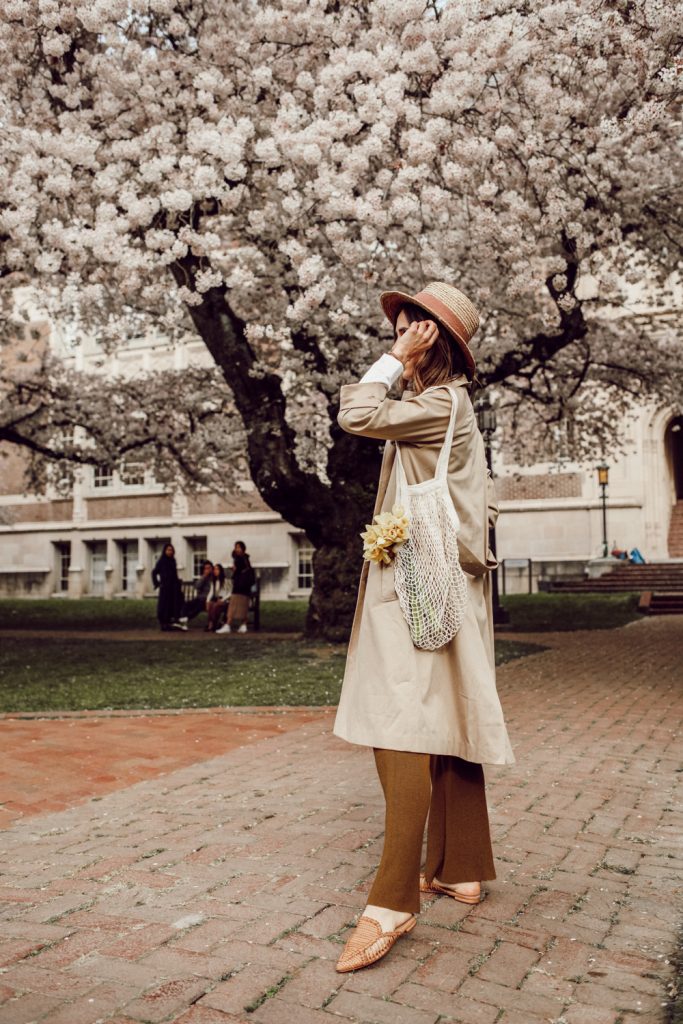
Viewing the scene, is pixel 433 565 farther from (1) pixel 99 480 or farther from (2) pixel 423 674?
(1) pixel 99 480

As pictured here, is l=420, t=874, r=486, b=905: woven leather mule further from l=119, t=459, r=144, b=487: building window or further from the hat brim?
l=119, t=459, r=144, b=487: building window

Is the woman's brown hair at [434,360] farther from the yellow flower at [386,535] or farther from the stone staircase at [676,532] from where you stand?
the stone staircase at [676,532]

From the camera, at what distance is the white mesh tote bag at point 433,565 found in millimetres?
3092

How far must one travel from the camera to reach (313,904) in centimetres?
340

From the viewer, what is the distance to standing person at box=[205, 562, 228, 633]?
17688 millimetres

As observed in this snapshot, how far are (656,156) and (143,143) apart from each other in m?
6.07

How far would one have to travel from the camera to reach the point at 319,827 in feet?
14.4

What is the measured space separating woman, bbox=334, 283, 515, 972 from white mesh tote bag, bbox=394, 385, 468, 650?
43 mm

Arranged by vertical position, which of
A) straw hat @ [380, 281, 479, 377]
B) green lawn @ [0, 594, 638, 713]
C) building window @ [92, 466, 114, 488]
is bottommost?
green lawn @ [0, 594, 638, 713]

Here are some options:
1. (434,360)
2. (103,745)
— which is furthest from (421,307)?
(103,745)

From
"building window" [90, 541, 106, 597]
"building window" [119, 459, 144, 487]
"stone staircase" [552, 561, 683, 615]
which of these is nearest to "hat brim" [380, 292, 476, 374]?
"building window" [119, 459, 144, 487]

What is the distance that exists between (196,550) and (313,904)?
33.6m

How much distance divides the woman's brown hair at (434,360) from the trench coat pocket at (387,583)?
26.6 inches

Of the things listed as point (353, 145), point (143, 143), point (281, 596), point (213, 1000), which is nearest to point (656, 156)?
point (353, 145)
